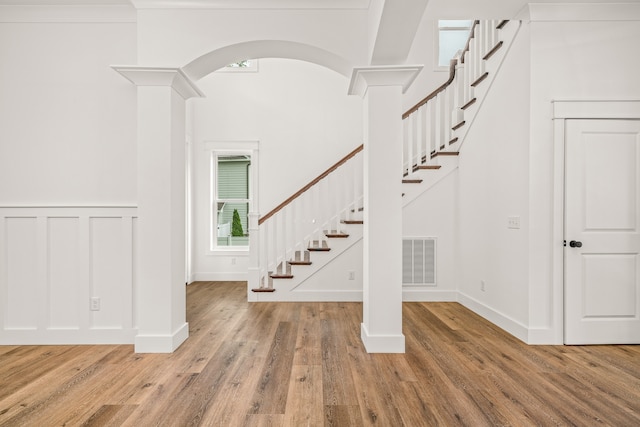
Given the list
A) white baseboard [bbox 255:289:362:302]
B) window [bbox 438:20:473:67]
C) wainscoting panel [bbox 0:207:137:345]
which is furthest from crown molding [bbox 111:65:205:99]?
window [bbox 438:20:473:67]

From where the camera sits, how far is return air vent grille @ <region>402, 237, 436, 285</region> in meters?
4.99

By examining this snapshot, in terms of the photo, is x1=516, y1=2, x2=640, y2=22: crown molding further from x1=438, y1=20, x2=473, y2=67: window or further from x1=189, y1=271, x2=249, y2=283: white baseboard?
x1=189, y1=271, x2=249, y2=283: white baseboard

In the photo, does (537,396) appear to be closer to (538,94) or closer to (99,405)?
(538,94)

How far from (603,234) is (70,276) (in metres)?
4.76

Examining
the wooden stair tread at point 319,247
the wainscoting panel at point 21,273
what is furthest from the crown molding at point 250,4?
the wooden stair tread at point 319,247

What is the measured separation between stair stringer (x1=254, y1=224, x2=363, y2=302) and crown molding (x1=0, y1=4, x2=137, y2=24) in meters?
3.34

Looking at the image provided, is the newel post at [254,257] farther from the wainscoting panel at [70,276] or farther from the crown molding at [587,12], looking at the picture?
the crown molding at [587,12]

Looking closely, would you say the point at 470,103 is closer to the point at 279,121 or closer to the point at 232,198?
the point at 279,121

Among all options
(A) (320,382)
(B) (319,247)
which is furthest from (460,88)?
(A) (320,382)

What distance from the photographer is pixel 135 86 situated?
327cm

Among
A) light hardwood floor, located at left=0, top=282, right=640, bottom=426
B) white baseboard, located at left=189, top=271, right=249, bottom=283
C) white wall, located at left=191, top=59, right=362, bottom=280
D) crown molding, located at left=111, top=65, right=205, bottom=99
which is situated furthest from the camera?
white baseboard, located at left=189, top=271, right=249, bottom=283

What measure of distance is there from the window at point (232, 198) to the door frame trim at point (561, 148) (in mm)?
4875

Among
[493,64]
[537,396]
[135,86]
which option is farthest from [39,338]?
[493,64]

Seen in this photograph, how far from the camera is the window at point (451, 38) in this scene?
6477 millimetres
